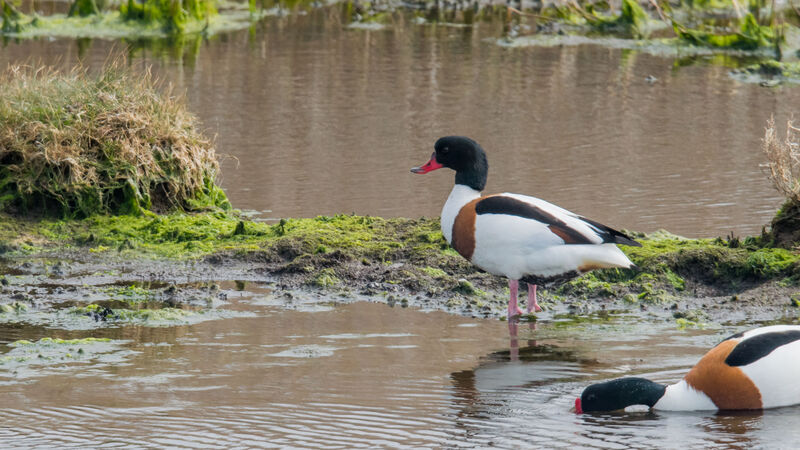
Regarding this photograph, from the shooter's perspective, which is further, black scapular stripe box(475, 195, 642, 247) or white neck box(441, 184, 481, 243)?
white neck box(441, 184, 481, 243)

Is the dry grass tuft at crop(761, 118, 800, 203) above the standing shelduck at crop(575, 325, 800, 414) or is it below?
above

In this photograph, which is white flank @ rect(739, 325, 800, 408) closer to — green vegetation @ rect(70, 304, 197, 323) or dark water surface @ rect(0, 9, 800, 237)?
green vegetation @ rect(70, 304, 197, 323)

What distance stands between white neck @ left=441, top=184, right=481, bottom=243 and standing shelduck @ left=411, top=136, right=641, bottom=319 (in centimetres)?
3

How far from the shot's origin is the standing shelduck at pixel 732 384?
553cm

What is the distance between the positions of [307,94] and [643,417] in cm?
1130

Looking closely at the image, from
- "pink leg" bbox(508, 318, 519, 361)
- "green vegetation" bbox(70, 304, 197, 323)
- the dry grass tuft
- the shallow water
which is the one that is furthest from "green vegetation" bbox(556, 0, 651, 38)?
"green vegetation" bbox(70, 304, 197, 323)

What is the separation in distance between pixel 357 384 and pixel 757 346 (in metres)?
2.10

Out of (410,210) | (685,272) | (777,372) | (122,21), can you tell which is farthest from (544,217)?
(122,21)

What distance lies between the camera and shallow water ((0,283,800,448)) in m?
5.35

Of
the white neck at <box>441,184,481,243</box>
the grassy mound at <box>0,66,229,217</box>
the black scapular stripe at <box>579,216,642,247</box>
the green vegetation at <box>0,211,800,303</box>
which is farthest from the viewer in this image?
the grassy mound at <box>0,66,229,217</box>

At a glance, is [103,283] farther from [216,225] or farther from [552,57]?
[552,57]

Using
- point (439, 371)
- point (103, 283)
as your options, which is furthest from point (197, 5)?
point (439, 371)

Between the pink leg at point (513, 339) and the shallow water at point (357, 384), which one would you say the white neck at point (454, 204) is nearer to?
the shallow water at point (357, 384)

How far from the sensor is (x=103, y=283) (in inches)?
320
